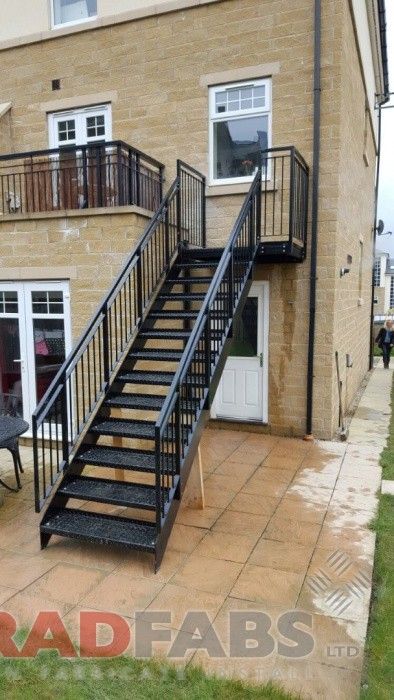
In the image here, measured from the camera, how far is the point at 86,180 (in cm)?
594

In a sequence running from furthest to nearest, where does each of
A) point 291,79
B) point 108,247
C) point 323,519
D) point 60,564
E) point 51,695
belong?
1. point 291,79
2. point 108,247
3. point 323,519
4. point 60,564
5. point 51,695

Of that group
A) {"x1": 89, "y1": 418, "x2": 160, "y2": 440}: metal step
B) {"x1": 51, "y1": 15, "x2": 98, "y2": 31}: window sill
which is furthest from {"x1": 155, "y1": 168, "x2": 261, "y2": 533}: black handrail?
{"x1": 51, "y1": 15, "x2": 98, "y2": 31}: window sill

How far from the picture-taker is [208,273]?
7.23 meters

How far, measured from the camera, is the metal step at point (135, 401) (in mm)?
4607

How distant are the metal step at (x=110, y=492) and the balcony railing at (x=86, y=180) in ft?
11.1

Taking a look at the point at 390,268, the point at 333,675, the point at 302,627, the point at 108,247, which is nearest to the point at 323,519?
the point at 302,627

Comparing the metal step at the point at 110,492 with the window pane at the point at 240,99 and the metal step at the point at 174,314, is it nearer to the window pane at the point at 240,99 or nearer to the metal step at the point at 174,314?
the metal step at the point at 174,314

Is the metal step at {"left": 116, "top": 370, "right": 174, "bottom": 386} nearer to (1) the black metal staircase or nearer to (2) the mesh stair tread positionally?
(1) the black metal staircase

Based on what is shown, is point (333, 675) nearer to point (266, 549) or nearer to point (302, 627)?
point (302, 627)

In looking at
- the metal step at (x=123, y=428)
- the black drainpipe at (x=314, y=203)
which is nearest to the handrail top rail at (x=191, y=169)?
the black drainpipe at (x=314, y=203)

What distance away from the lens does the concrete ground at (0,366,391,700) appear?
285 centimetres

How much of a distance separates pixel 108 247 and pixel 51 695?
14.9 feet

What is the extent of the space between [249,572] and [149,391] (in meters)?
2.84

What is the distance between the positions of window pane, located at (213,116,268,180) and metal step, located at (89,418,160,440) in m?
4.19
